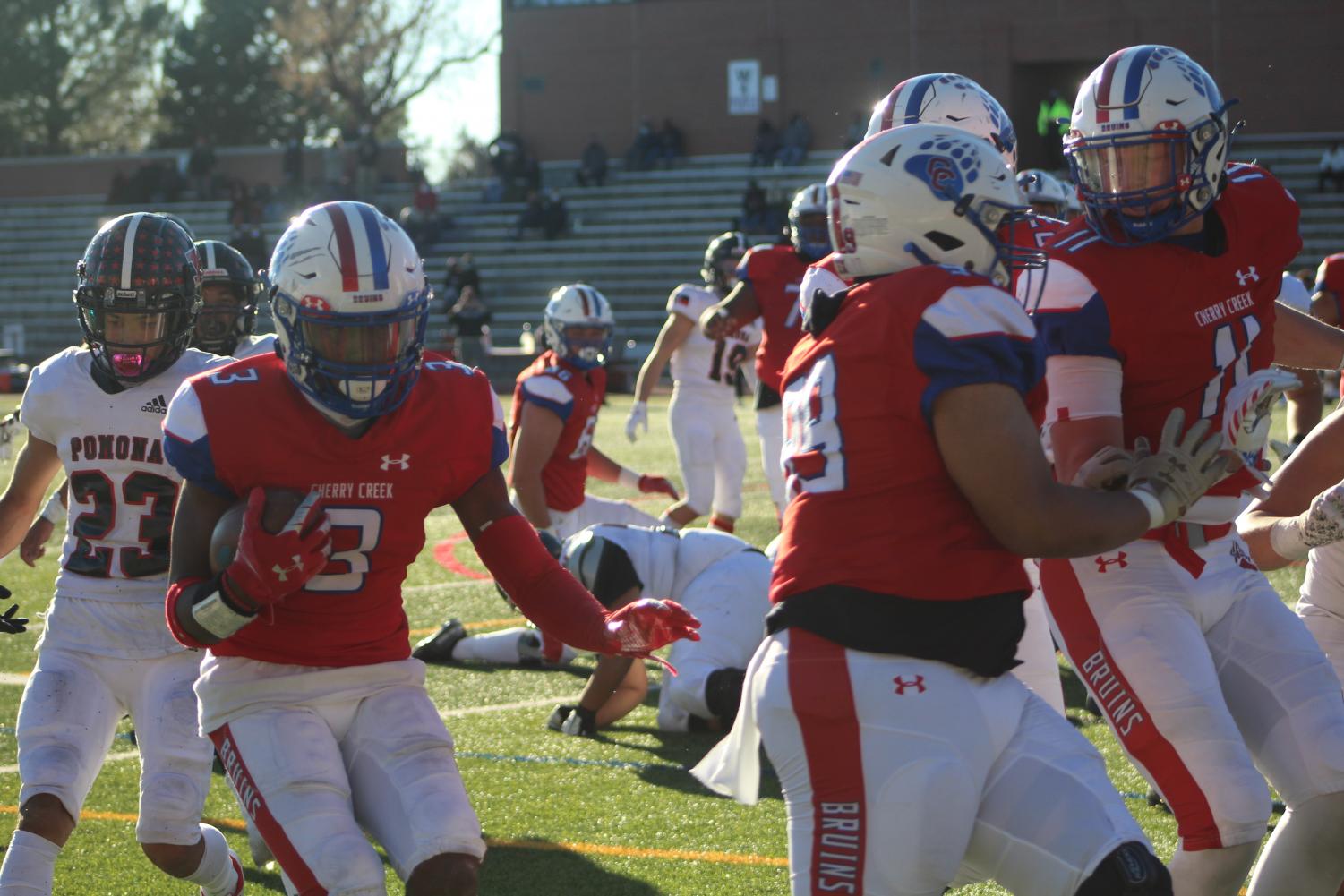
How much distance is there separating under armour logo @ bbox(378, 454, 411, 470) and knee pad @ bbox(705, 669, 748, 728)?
2.97 m

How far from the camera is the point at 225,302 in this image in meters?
6.09

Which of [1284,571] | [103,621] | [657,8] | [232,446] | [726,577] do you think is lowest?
[1284,571]

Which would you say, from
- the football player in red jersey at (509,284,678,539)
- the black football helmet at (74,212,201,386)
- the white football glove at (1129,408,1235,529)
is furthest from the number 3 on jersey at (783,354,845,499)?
the football player in red jersey at (509,284,678,539)

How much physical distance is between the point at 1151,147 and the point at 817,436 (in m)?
1.32

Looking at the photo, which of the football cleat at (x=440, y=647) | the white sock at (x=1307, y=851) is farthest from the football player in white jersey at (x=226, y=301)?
the white sock at (x=1307, y=851)

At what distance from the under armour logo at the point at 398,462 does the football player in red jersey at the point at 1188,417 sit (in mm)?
1399

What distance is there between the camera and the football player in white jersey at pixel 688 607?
20.9ft

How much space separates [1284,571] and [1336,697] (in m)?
6.59

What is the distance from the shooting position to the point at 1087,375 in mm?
3510

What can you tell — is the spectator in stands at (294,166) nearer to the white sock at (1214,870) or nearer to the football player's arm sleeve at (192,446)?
the football player's arm sleeve at (192,446)

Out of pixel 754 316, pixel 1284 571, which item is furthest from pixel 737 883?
pixel 1284 571

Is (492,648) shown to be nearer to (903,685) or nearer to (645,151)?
(903,685)

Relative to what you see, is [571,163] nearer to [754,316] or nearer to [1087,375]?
[754,316]

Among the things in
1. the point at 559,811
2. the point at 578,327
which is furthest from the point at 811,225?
the point at 559,811
